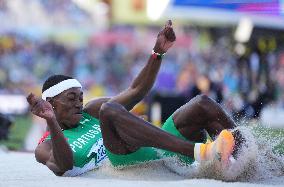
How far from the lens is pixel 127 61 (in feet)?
72.9

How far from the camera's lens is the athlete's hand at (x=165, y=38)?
16.1 feet

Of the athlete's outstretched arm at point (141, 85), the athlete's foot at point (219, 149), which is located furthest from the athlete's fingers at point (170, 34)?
the athlete's foot at point (219, 149)

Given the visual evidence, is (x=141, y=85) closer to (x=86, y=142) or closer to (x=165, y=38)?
(x=165, y=38)

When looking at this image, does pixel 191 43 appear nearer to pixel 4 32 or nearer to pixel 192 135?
pixel 4 32

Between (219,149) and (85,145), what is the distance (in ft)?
3.81

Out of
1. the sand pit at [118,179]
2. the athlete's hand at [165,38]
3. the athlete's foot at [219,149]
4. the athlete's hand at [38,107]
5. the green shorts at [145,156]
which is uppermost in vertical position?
the athlete's hand at [165,38]

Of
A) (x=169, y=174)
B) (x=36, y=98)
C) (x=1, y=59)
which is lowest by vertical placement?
(x=1, y=59)

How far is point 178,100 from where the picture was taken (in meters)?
14.0

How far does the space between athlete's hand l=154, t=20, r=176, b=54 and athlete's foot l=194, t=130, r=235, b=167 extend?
0.94 m

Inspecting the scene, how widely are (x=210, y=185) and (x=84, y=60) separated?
1815 cm

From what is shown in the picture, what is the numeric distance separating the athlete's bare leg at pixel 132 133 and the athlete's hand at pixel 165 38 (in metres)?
0.71

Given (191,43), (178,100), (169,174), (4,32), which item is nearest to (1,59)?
(4,32)

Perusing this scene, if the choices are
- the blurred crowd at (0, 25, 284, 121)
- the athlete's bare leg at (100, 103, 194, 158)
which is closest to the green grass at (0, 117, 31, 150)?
the blurred crowd at (0, 25, 284, 121)

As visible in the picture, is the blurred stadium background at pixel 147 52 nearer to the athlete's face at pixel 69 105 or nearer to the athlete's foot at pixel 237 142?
the athlete's face at pixel 69 105
